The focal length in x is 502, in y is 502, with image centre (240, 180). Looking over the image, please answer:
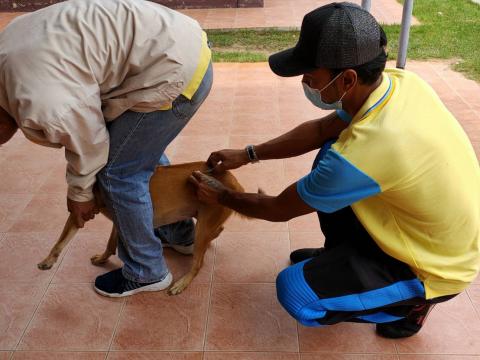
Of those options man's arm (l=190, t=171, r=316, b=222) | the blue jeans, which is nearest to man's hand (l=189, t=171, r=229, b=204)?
man's arm (l=190, t=171, r=316, b=222)

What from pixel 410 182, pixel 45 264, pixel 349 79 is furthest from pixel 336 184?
pixel 45 264

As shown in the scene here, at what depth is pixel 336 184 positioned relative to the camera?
1.88 meters

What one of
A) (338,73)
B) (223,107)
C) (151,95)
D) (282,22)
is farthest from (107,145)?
(282,22)

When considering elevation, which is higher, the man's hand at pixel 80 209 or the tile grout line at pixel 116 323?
the man's hand at pixel 80 209

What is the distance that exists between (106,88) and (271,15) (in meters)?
7.99

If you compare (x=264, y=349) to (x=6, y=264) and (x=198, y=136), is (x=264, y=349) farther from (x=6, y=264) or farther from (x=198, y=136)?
(x=198, y=136)

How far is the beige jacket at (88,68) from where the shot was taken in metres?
1.84

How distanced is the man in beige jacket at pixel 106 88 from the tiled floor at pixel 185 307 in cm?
55

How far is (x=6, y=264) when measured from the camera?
309 centimetres

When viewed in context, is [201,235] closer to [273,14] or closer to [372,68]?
[372,68]

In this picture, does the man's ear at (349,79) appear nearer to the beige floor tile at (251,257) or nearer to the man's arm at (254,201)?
the man's arm at (254,201)

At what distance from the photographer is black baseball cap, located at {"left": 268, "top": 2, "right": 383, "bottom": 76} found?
1.79 m

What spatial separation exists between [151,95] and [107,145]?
0.32 m

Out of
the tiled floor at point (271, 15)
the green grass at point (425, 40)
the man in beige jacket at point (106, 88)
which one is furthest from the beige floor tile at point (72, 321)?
the tiled floor at point (271, 15)
